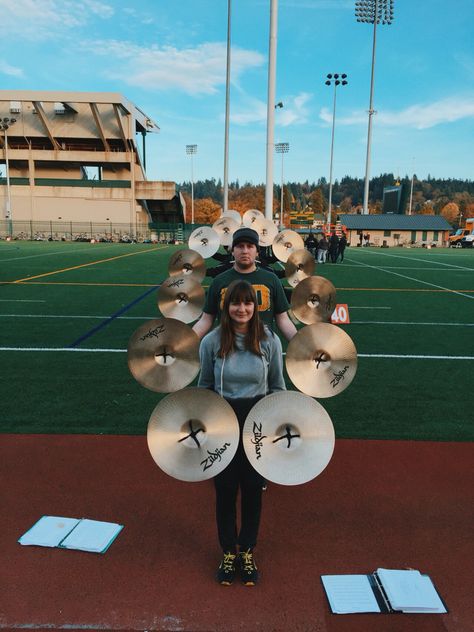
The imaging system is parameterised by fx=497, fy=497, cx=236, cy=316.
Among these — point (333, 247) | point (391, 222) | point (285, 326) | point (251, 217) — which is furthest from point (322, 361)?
point (391, 222)

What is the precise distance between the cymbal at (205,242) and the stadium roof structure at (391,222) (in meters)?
52.8

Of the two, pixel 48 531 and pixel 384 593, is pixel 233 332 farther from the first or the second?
pixel 48 531

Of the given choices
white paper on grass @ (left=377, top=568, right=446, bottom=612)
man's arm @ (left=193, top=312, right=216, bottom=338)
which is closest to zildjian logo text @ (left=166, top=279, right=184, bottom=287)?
man's arm @ (left=193, top=312, right=216, bottom=338)

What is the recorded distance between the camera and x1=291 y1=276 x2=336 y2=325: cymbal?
6.15m

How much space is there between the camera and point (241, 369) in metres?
2.95

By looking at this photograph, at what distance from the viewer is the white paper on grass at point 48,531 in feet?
11.0

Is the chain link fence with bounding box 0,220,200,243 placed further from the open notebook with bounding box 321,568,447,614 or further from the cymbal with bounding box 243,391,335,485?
the open notebook with bounding box 321,568,447,614

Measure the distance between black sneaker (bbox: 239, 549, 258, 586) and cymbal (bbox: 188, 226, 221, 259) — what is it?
648 cm

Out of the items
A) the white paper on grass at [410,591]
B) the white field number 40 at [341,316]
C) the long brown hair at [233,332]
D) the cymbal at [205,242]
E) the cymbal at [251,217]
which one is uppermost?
the cymbal at [251,217]

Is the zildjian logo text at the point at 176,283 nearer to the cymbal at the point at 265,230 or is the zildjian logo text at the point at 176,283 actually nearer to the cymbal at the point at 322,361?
the cymbal at the point at 322,361

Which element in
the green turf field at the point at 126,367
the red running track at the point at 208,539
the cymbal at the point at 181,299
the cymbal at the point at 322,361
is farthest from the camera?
the cymbal at the point at 181,299

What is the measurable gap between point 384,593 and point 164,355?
2176mm

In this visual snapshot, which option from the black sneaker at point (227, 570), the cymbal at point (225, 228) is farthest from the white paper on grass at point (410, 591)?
the cymbal at point (225, 228)

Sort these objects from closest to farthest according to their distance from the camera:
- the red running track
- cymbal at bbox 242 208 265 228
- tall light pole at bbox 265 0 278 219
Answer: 1. the red running track
2. cymbal at bbox 242 208 265 228
3. tall light pole at bbox 265 0 278 219
